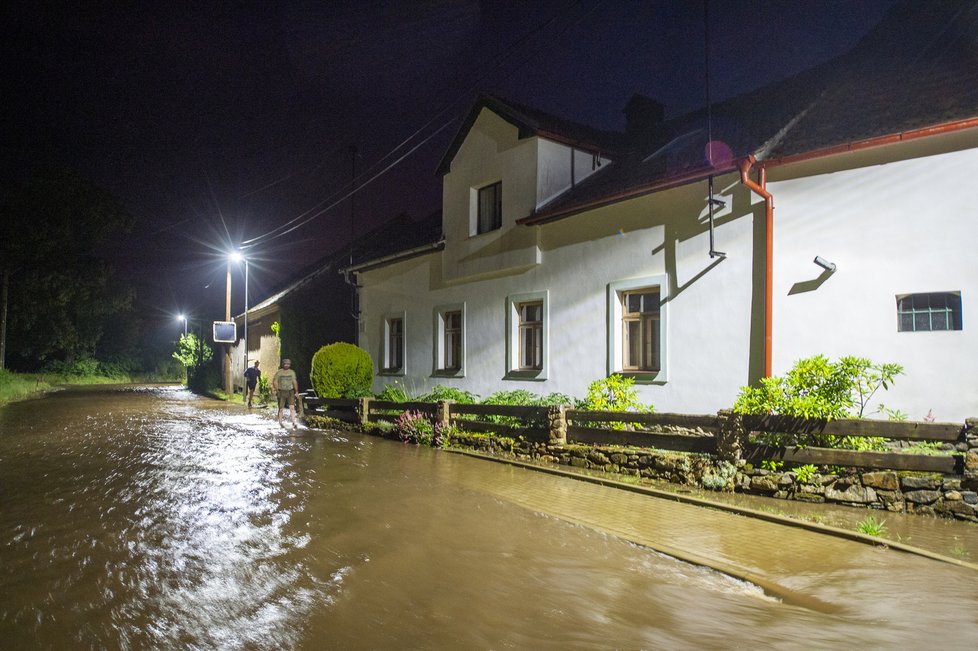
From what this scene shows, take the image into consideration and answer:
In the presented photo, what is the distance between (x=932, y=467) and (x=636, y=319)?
6.05 metres

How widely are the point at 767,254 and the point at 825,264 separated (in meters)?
0.85

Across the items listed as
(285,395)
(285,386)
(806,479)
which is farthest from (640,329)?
(285,395)

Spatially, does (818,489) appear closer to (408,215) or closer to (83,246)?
(408,215)

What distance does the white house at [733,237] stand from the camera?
8.66m

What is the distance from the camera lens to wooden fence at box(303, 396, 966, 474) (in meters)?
7.00

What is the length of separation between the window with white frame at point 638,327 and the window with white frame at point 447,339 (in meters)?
5.71

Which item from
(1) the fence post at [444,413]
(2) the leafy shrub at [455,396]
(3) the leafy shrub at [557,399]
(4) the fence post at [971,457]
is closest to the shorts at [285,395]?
(2) the leafy shrub at [455,396]

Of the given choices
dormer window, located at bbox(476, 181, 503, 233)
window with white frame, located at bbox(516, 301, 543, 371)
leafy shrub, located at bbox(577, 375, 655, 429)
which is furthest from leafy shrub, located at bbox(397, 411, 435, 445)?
dormer window, located at bbox(476, 181, 503, 233)

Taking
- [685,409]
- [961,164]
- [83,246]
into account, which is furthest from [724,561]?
[83,246]

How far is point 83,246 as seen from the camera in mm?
41500

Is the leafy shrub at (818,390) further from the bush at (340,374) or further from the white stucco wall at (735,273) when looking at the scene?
the bush at (340,374)

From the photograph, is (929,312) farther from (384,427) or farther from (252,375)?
(252,375)

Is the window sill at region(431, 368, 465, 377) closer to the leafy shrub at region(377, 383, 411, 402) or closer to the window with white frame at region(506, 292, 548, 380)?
the leafy shrub at region(377, 383, 411, 402)

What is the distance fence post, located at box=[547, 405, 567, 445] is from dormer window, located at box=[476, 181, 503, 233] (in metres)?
6.49
